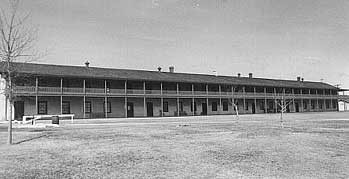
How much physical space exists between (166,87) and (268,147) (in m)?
30.3

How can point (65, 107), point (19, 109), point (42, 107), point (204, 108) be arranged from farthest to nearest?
point (204, 108)
point (65, 107)
point (42, 107)
point (19, 109)

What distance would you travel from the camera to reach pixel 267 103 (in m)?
51.4

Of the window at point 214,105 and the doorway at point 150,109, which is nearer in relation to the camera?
the doorway at point 150,109

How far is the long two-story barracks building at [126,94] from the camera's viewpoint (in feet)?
102

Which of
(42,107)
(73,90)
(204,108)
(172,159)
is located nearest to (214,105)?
(204,108)

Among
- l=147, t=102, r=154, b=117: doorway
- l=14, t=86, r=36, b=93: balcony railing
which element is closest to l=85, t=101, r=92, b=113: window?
l=14, t=86, r=36, b=93: balcony railing

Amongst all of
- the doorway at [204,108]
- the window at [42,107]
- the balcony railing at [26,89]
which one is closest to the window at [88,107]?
the window at [42,107]

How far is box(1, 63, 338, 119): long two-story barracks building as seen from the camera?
1228 inches

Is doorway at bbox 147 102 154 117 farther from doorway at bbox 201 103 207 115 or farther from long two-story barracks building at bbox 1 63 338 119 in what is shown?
doorway at bbox 201 103 207 115

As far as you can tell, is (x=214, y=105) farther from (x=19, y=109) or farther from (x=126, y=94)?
(x=19, y=109)

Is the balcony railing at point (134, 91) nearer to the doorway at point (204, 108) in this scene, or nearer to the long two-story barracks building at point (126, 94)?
the long two-story barracks building at point (126, 94)

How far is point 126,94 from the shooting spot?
1394 inches

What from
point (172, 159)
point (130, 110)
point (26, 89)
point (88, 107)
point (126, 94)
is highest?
point (26, 89)

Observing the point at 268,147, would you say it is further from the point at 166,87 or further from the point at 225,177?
the point at 166,87
